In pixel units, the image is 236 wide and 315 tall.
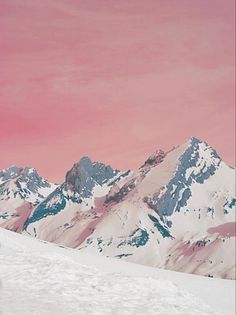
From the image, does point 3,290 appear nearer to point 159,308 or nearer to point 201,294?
point 159,308

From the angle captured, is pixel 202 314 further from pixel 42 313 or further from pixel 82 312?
pixel 42 313

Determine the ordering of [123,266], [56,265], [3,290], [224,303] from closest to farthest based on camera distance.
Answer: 1. [3,290]
2. [56,265]
3. [224,303]
4. [123,266]

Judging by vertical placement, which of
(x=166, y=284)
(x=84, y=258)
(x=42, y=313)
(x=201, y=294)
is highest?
(x=84, y=258)

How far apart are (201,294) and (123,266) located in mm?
5422

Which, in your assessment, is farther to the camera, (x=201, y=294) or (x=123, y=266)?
(x=123, y=266)

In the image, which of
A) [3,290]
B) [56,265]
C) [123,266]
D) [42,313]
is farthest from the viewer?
[123,266]

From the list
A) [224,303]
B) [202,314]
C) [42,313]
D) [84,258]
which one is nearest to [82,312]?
[42,313]

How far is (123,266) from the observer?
37.5m

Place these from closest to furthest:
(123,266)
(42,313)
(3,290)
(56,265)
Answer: (42,313) → (3,290) → (56,265) → (123,266)

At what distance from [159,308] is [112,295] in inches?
61.0

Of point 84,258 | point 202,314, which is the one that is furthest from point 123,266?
point 202,314

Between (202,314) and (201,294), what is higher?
(201,294)

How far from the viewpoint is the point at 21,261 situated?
21344 mm

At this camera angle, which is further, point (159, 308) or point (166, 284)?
point (166, 284)
